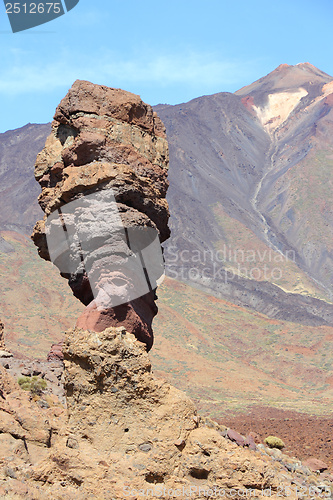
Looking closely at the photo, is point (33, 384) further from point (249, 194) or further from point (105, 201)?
point (249, 194)

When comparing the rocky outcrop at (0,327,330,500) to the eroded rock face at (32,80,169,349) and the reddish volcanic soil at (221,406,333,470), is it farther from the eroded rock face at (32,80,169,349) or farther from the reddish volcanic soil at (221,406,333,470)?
the reddish volcanic soil at (221,406,333,470)

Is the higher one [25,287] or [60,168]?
[60,168]

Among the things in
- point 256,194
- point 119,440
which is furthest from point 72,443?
point 256,194

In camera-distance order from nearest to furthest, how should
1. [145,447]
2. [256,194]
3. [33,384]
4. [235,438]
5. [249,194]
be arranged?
[145,447]
[235,438]
[33,384]
[249,194]
[256,194]

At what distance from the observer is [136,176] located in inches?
382

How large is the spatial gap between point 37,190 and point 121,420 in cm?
9863

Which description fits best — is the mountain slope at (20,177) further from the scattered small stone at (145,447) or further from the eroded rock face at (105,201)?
the scattered small stone at (145,447)

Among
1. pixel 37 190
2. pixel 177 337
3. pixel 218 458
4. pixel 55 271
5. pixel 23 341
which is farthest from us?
pixel 37 190

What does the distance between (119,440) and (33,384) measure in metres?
8.81

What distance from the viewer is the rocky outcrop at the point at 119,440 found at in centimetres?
643

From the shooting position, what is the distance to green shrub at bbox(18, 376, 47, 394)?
1504 centimetres

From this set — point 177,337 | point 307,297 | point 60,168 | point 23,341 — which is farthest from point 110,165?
point 307,297

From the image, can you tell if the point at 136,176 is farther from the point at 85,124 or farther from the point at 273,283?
the point at 273,283

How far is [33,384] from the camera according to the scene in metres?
15.5
